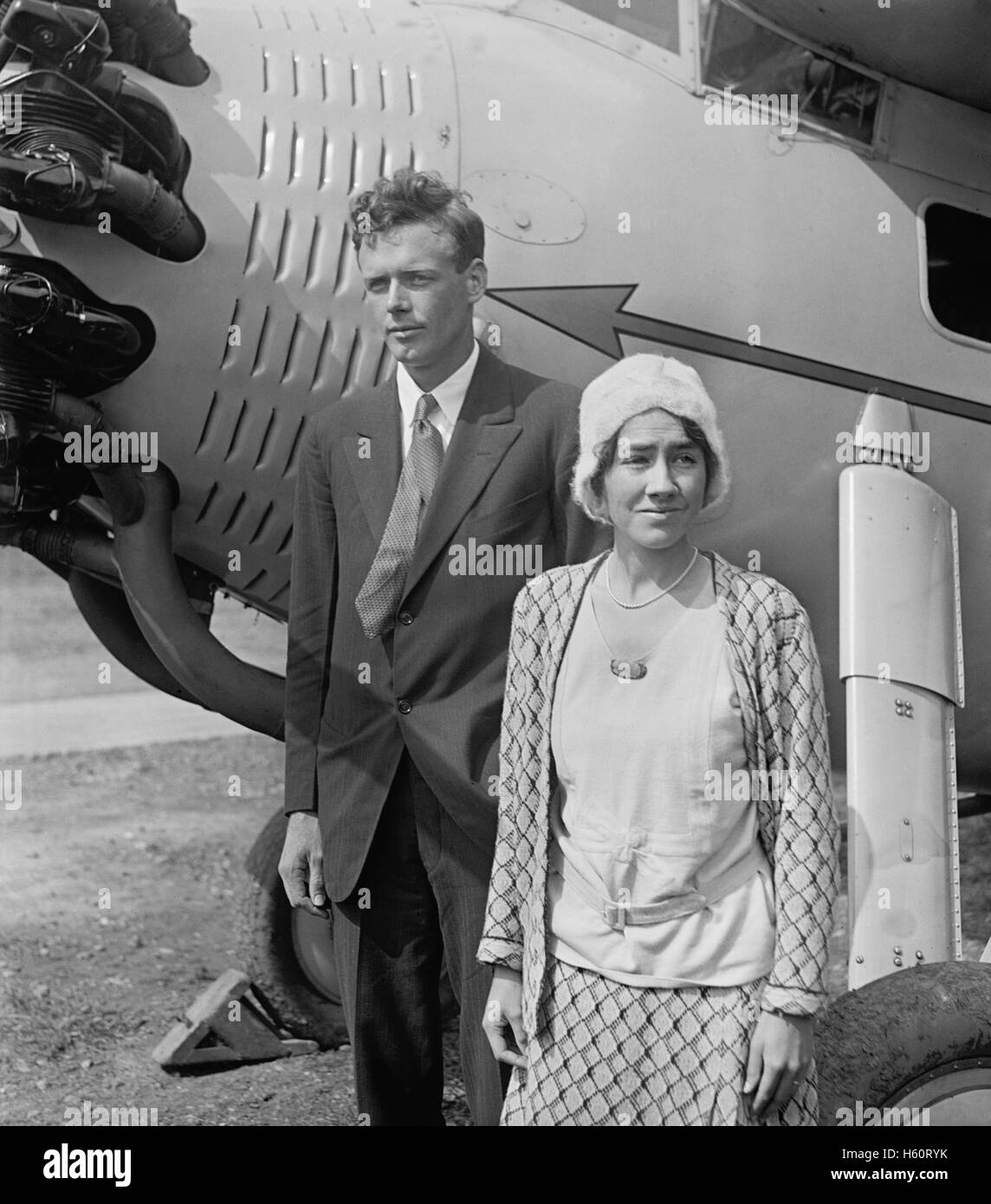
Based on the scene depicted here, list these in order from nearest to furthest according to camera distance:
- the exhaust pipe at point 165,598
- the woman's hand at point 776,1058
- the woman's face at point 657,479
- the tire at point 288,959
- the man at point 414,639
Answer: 1. the woman's hand at point 776,1058
2. the woman's face at point 657,479
3. the man at point 414,639
4. the exhaust pipe at point 165,598
5. the tire at point 288,959

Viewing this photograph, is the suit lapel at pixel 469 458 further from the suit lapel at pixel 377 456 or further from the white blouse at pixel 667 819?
the white blouse at pixel 667 819

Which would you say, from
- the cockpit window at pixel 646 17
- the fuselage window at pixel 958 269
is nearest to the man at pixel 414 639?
the cockpit window at pixel 646 17

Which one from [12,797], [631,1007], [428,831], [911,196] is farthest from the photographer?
[12,797]

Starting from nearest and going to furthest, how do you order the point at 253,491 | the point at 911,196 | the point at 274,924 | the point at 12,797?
the point at 253,491 < the point at 911,196 < the point at 12,797 < the point at 274,924

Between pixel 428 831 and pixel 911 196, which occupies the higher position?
pixel 911 196

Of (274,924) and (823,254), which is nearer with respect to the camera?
(823,254)

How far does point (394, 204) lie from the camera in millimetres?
2576

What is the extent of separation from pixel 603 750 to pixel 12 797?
2.20 m

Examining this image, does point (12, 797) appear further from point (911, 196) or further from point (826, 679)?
point (911, 196)

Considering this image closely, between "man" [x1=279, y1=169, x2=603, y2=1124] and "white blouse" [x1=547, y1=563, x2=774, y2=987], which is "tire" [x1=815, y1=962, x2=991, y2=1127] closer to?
"man" [x1=279, y1=169, x2=603, y2=1124]

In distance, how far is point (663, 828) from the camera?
199cm

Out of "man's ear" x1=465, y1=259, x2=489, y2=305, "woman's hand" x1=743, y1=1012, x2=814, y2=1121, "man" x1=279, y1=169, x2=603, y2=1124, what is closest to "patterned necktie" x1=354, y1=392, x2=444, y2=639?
"man" x1=279, y1=169, x2=603, y2=1124

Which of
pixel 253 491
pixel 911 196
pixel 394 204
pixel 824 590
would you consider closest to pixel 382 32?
pixel 394 204

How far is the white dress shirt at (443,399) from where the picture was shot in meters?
2.70
